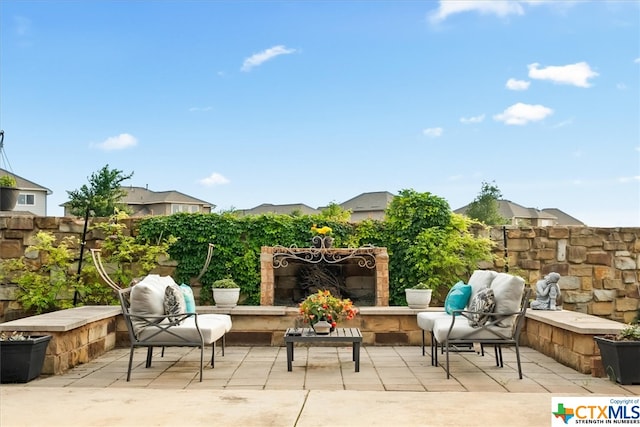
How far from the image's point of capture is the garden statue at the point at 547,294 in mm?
6898

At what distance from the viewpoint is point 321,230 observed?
8.23 m

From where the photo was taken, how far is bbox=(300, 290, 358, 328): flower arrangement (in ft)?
18.6

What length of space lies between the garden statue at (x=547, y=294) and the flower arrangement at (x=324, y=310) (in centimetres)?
250

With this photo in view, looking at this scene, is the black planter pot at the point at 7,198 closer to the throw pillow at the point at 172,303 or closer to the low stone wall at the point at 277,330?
the low stone wall at the point at 277,330

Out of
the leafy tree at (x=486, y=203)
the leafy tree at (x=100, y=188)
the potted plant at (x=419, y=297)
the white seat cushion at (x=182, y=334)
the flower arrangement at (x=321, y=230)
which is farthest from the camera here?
the leafy tree at (x=486, y=203)

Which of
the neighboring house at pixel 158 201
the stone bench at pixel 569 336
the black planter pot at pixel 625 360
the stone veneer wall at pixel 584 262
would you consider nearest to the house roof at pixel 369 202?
the neighboring house at pixel 158 201

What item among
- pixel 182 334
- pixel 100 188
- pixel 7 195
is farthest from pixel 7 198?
pixel 100 188

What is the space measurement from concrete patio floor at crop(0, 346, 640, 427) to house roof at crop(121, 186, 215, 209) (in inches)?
873

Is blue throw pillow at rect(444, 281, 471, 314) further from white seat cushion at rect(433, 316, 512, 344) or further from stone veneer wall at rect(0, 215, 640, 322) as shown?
stone veneer wall at rect(0, 215, 640, 322)

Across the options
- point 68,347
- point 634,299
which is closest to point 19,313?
point 68,347

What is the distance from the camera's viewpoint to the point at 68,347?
558 cm

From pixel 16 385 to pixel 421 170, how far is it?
251 inches

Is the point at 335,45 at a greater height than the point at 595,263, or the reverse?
the point at 335,45

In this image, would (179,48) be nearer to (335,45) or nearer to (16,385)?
(335,45)
